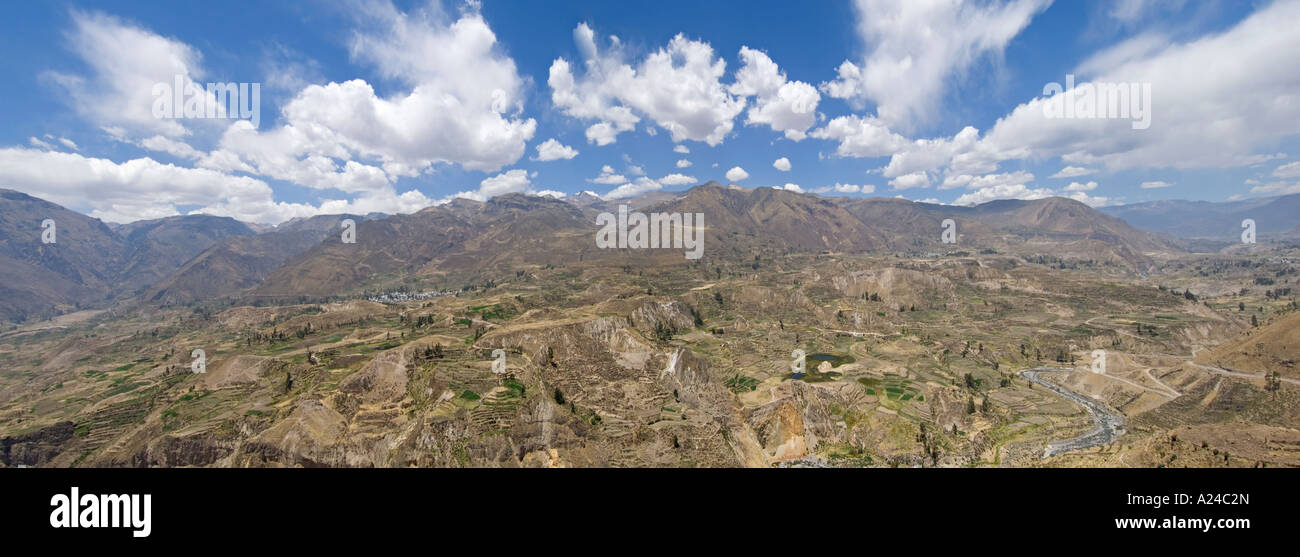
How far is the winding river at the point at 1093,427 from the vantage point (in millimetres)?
55062

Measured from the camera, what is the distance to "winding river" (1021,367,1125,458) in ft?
181

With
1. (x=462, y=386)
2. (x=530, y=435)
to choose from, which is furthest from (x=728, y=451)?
(x=462, y=386)

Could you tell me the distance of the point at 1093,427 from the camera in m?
59.7

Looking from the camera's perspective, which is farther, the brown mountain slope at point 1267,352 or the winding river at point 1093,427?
the brown mountain slope at point 1267,352

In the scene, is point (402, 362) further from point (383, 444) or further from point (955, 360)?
point (955, 360)

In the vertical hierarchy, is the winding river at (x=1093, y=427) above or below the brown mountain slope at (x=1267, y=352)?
below

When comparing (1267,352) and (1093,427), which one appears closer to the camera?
(1093,427)

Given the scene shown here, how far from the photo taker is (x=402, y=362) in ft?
184

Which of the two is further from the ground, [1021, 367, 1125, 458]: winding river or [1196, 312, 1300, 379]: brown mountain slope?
[1196, 312, 1300, 379]: brown mountain slope

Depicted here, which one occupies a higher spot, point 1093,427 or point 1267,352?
point 1267,352

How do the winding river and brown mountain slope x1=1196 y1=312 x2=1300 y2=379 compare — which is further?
brown mountain slope x1=1196 y1=312 x2=1300 y2=379
